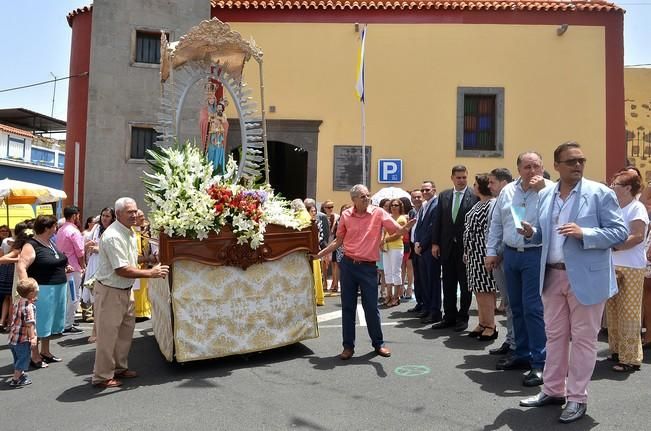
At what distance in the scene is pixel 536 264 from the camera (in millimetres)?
4527

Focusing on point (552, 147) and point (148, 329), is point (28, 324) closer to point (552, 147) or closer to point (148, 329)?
point (148, 329)

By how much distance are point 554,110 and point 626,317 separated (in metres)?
10.4

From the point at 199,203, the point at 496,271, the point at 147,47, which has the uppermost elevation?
the point at 147,47

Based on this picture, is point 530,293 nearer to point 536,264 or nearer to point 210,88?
point 536,264

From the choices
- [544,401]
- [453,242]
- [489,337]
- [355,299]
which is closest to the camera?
[544,401]

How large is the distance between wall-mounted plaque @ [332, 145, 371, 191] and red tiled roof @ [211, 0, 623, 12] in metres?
3.78

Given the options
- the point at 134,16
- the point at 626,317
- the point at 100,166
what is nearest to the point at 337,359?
the point at 626,317

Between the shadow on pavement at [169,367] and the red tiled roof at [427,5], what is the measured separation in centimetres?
1062

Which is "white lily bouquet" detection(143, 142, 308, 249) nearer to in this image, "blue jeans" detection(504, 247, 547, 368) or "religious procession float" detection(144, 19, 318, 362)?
"religious procession float" detection(144, 19, 318, 362)

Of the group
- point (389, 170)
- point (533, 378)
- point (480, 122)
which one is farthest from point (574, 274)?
point (480, 122)

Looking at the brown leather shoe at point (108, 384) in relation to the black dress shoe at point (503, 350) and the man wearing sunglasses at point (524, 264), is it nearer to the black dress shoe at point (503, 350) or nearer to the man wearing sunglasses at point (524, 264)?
the man wearing sunglasses at point (524, 264)

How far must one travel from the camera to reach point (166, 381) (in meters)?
4.84

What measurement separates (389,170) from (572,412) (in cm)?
1081

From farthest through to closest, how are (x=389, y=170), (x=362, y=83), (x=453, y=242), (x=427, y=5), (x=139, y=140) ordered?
1. (x=139, y=140)
2. (x=389, y=170)
3. (x=427, y=5)
4. (x=362, y=83)
5. (x=453, y=242)
